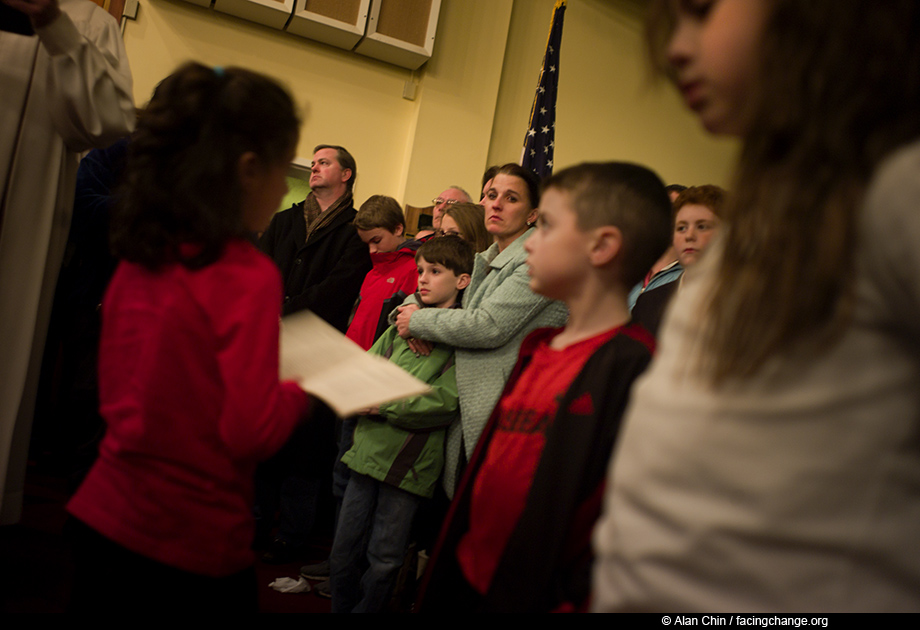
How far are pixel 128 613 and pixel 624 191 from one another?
1195 mm

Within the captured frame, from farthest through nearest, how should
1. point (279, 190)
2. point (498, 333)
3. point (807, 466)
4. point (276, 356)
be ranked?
point (498, 333) → point (279, 190) → point (276, 356) → point (807, 466)

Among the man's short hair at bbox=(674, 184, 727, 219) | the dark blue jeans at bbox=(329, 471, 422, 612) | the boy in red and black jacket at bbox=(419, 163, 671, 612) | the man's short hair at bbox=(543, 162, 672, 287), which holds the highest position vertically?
the man's short hair at bbox=(674, 184, 727, 219)

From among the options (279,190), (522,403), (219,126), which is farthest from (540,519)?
(219,126)

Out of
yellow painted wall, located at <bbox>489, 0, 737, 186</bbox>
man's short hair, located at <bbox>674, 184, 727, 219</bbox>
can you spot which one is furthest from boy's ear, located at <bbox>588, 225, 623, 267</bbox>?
yellow painted wall, located at <bbox>489, 0, 737, 186</bbox>

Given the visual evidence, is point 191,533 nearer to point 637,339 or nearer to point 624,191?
point 637,339

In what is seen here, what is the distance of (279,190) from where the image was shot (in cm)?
121

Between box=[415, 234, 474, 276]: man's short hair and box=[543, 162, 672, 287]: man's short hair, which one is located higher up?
box=[543, 162, 672, 287]: man's short hair

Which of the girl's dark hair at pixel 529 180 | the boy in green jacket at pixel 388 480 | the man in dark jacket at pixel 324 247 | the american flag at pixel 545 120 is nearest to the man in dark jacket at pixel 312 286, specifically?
the man in dark jacket at pixel 324 247

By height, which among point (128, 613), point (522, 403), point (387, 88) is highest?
point (387, 88)

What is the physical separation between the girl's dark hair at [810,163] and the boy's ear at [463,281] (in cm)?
189

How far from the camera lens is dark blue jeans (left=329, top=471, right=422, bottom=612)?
2078mm

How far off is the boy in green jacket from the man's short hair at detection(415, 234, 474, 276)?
0.37 metres

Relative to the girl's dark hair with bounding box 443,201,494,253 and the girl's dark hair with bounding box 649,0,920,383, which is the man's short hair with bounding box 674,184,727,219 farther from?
the girl's dark hair with bounding box 649,0,920,383

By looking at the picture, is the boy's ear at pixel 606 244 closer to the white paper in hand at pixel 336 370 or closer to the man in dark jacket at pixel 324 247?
the white paper in hand at pixel 336 370
